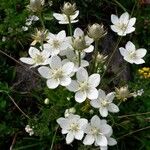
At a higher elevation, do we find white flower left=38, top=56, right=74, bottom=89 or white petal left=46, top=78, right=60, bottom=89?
white flower left=38, top=56, right=74, bottom=89

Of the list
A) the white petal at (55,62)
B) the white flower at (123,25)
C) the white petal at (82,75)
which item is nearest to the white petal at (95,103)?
the white petal at (82,75)

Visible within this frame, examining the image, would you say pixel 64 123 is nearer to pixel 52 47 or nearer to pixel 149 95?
pixel 52 47

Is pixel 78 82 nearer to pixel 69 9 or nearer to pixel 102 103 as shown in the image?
pixel 102 103

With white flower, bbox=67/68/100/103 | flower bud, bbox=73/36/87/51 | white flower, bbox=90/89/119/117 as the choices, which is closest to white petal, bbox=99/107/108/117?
white flower, bbox=90/89/119/117

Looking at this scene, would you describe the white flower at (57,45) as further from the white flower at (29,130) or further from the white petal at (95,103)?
the white flower at (29,130)

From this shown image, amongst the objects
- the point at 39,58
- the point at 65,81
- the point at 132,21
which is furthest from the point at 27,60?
the point at 132,21

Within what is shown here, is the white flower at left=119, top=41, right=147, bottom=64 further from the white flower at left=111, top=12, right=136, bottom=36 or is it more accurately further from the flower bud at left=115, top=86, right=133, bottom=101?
the flower bud at left=115, top=86, right=133, bottom=101
